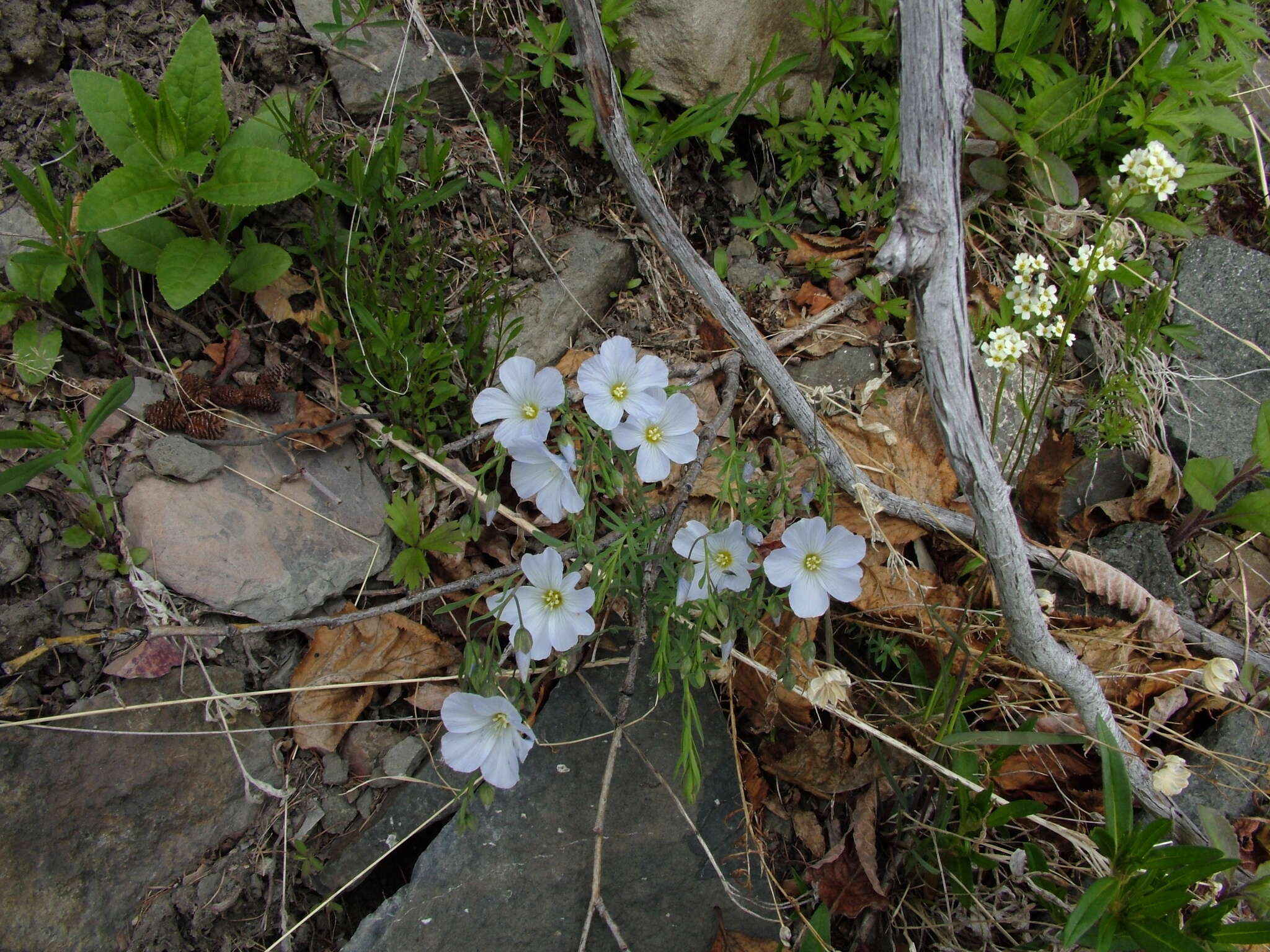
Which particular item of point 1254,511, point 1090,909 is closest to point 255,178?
point 1090,909

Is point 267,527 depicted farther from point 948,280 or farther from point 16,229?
point 948,280

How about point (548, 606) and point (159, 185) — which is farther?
point (159, 185)

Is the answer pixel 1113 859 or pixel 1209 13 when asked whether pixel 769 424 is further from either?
pixel 1209 13

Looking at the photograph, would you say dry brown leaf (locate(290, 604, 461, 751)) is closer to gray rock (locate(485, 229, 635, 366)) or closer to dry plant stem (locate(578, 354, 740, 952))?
dry plant stem (locate(578, 354, 740, 952))

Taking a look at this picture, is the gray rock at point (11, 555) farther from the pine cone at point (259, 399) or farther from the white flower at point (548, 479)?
the white flower at point (548, 479)

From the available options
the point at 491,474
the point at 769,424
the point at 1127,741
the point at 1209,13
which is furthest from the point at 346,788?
the point at 1209,13

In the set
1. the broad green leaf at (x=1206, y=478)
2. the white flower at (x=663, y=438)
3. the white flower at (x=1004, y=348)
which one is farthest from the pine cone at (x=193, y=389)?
the broad green leaf at (x=1206, y=478)
